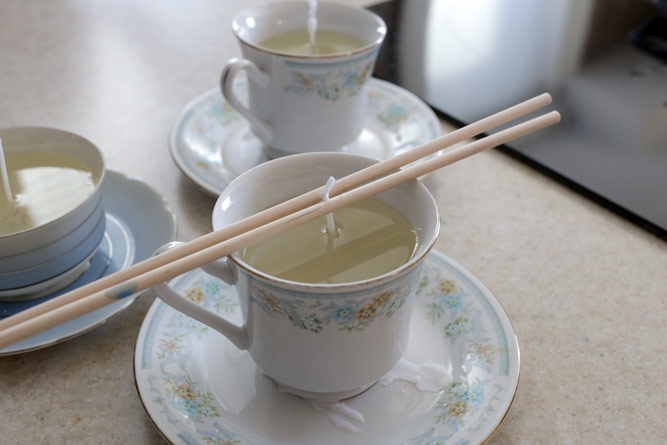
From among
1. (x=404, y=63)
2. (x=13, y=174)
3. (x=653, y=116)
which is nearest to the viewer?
(x=13, y=174)

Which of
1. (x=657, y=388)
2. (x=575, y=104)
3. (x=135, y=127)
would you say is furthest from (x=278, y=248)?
(x=575, y=104)

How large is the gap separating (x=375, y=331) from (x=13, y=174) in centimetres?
42

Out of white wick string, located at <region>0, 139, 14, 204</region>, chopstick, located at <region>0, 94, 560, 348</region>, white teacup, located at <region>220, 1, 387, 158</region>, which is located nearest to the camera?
chopstick, located at <region>0, 94, 560, 348</region>

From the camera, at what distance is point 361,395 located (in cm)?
60

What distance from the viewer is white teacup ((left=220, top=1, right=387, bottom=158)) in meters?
0.83

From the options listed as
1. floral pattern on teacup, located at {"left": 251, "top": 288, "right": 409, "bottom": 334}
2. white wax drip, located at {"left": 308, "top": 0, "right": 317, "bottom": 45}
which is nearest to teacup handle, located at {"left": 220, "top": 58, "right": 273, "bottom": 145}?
white wax drip, located at {"left": 308, "top": 0, "right": 317, "bottom": 45}

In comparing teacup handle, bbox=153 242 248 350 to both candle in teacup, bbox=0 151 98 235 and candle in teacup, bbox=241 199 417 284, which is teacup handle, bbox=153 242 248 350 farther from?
candle in teacup, bbox=0 151 98 235

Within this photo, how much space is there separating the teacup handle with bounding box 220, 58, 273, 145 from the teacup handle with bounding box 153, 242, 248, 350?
33 cm

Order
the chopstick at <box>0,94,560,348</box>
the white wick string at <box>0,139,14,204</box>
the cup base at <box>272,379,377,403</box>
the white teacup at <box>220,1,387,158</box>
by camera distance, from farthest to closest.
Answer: the white teacup at <box>220,1,387,158</box>
the white wick string at <box>0,139,14,204</box>
the cup base at <box>272,379,377,403</box>
the chopstick at <box>0,94,560,348</box>

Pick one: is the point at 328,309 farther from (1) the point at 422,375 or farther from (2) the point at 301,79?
(2) the point at 301,79

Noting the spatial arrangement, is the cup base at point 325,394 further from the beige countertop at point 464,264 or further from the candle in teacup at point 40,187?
the candle in teacup at point 40,187

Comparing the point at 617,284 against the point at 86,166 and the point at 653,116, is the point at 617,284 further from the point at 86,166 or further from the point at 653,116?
the point at 86,166

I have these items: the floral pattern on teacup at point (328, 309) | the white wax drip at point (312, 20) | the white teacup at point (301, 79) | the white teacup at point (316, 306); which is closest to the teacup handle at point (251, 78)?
the white teacup at point (301, 79)

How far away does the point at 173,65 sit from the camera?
114 centimetres
